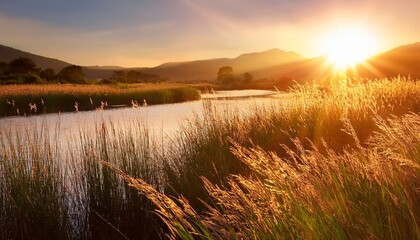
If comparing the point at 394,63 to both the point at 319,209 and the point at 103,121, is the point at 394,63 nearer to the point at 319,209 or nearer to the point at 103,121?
the point at 103,121

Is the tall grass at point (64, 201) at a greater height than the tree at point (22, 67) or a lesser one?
→ lesser

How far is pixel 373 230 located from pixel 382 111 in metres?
7.92

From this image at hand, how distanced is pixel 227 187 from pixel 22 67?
68.6 metres

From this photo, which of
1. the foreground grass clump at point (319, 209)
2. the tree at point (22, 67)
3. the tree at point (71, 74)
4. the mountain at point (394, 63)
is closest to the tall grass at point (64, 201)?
the foreground grass clump at point (319, 209)

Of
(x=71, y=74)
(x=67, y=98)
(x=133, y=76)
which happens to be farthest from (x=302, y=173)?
(x=133, y=76)

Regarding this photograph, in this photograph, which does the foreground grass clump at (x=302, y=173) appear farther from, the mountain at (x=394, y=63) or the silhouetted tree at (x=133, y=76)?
the silhouetted tree at (x=133, y=76)

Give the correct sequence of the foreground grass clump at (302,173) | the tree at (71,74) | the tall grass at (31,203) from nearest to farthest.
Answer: the foreground grass clump at (302,173), the tall grass at (31,203), the tree at (71,74)

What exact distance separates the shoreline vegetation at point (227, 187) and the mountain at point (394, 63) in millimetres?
59691

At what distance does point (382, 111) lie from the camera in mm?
9953

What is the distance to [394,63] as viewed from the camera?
2896 inches

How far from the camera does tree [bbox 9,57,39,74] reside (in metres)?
68.1

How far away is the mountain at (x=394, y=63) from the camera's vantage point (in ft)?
223

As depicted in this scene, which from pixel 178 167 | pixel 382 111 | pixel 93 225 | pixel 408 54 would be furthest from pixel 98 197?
pixel 408 54

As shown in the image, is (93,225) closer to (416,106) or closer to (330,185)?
(330,185)
